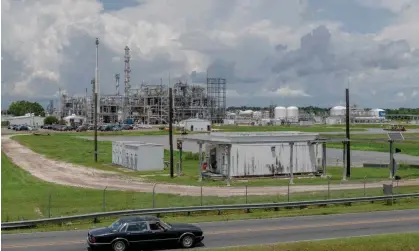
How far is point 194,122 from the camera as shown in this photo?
14938 cm

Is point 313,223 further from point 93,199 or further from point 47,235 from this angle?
A: point 93,199

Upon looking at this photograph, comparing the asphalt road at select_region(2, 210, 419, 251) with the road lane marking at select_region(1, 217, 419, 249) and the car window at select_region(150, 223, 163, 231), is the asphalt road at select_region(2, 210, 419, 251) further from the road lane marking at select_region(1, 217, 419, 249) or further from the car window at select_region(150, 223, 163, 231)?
the car window at select_region(150, 223, 163, 231)

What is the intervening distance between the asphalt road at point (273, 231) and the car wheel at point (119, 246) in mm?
1838

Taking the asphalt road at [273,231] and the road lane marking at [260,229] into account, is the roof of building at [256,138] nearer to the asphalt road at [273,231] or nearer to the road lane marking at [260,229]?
the asphalt road at [273,231]

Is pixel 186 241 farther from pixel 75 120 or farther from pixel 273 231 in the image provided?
pixel 75 120

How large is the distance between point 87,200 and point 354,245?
20.5 m

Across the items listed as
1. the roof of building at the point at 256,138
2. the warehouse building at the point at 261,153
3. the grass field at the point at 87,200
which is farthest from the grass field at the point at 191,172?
the grass field at the point at 87,200

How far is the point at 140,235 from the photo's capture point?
19.7 metres

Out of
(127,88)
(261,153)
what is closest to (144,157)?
(261,153)

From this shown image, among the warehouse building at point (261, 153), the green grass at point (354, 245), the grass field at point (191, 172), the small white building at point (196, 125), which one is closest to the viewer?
the green grass at point (354, 245)

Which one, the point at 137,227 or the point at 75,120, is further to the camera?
the point at 75,120

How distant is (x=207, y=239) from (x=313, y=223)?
624cm

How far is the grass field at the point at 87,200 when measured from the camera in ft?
98.4

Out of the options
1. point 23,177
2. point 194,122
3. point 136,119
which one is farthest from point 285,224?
point 136,119
